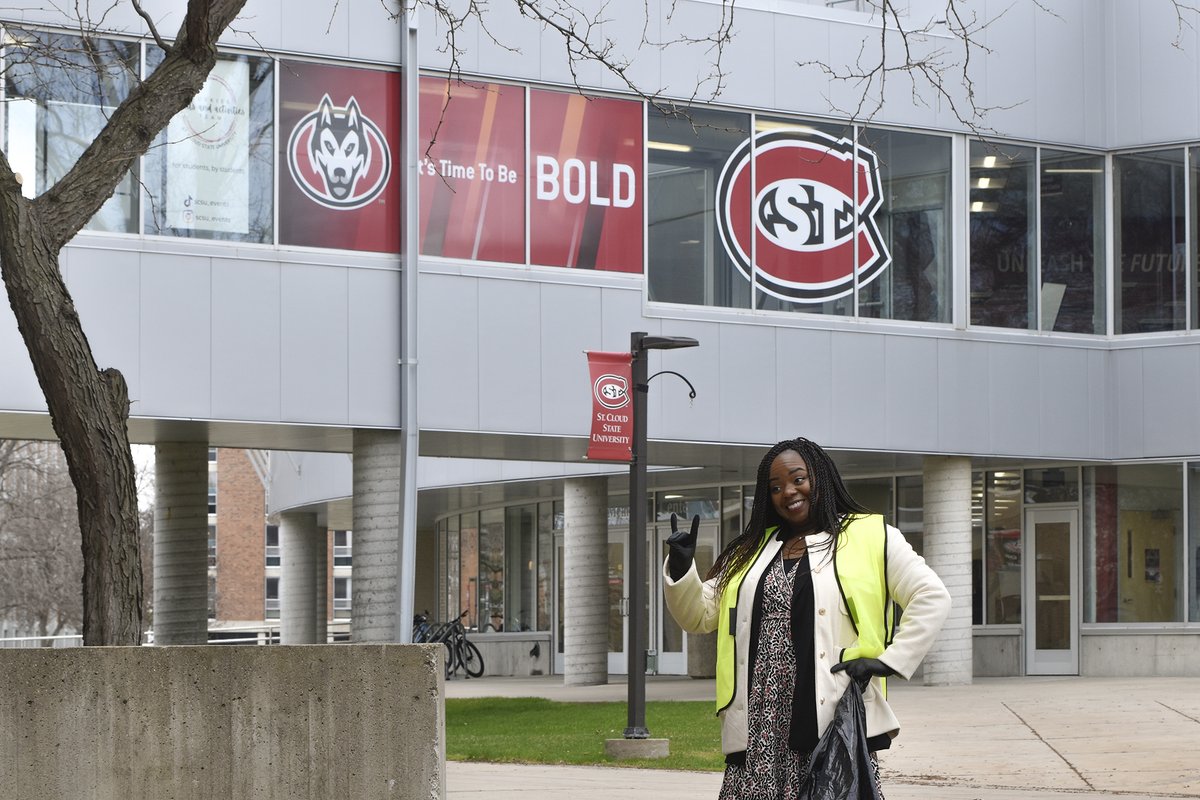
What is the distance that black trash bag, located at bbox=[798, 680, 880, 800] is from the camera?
5.32 meters

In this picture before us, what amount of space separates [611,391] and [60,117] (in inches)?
268

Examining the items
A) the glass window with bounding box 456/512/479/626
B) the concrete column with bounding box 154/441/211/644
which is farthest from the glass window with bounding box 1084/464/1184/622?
the glass window with bounding box 456/512/479/626

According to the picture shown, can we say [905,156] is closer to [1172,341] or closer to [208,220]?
[1172,341]

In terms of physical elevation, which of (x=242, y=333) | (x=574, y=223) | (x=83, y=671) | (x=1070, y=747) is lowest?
(x=1070, y=747)

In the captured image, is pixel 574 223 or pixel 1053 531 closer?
pixel 574 223

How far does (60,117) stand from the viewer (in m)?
19.5

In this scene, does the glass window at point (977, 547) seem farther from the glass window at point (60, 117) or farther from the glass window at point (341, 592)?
the glass window at point (341, 592)

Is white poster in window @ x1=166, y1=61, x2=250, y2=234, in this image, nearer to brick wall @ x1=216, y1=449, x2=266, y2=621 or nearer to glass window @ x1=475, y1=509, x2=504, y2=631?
glass window @ x1=475, y1=509, x2=504, y2=631

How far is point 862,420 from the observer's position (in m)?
23.7

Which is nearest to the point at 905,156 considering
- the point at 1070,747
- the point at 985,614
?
the point at 985,614

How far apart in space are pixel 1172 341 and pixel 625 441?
11.1 m

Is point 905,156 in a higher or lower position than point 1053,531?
higher

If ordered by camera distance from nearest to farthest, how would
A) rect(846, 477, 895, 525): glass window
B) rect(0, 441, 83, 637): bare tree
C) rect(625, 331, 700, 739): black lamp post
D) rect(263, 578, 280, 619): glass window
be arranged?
rect(625, 331, 700, 739): black lamp post, rect(846, 477, 895, 525): glass window, rect(0, 441, 83, 637): bare tree, rect(263, 578, 280, 619): glass window

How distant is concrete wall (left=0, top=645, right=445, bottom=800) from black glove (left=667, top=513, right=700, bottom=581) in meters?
1.82
